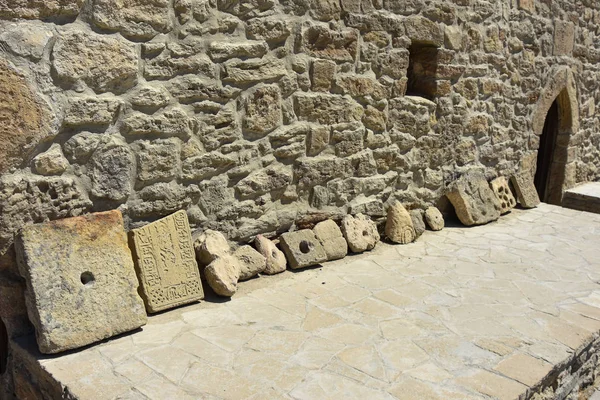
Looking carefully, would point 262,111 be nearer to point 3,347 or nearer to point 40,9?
point 40,9

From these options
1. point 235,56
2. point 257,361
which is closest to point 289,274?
point 257,361

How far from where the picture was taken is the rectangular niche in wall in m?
4.80

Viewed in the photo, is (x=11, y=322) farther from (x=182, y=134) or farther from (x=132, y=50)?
(x=132, y=50)

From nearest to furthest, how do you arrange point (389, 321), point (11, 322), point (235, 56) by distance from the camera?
point (11, 322), point (389, 321), point (235, 56)

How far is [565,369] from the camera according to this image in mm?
2812

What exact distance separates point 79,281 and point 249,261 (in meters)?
1.18

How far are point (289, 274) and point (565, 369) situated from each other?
1791 mm

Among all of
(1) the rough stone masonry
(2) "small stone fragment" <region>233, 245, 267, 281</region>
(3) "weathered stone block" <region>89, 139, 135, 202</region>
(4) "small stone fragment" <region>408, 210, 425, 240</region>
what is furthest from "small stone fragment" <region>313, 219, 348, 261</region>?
(3) "weathered stone block" <region>89, 139, 135, 202</region>

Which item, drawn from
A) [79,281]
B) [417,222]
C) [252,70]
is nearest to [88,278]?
[79,281]

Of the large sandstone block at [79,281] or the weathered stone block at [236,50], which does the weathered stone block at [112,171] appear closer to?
the large sandstone block at [79,281]

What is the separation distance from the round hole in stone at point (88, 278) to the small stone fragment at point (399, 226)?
257 cm

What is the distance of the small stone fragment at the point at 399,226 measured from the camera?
450 cm

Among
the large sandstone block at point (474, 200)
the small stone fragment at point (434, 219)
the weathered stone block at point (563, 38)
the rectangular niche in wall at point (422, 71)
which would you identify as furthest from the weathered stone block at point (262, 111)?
the weathered stone block at point (563, 38)

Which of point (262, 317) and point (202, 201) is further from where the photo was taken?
point (202, 201)
